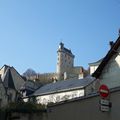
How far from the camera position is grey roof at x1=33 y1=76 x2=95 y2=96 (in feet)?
194

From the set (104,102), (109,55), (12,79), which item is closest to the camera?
A: (104,102)

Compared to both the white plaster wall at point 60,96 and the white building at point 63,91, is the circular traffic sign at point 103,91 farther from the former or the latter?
the white plaster wall at point 60,96

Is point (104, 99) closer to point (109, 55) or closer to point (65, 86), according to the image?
point (109, 55)

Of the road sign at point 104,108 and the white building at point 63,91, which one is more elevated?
the white building at point 63,91

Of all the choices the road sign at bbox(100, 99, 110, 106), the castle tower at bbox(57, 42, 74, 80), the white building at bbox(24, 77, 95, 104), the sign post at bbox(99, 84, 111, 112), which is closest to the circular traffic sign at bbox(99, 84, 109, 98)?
the sign post at bbox(99, 84, 111, 112)

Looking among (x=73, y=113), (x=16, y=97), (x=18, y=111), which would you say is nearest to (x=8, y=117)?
(x=18, y=111)

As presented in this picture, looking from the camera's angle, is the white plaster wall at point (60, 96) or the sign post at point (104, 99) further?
the white plaster wall at point (60, 96)

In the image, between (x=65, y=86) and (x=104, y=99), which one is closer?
(x=104, y=99)

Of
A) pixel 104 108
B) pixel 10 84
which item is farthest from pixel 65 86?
pixel 104 108

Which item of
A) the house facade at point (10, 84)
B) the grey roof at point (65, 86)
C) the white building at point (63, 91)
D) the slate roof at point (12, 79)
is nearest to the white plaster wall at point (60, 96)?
the white building at point (63, 91)

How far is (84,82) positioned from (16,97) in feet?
41.1

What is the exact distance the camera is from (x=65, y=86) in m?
61.6

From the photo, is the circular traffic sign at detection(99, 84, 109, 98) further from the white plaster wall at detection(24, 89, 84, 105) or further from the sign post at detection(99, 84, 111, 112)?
the white plaster wall at detection(24, 89, 84, 105)

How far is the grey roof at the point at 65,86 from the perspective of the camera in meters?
59.1
